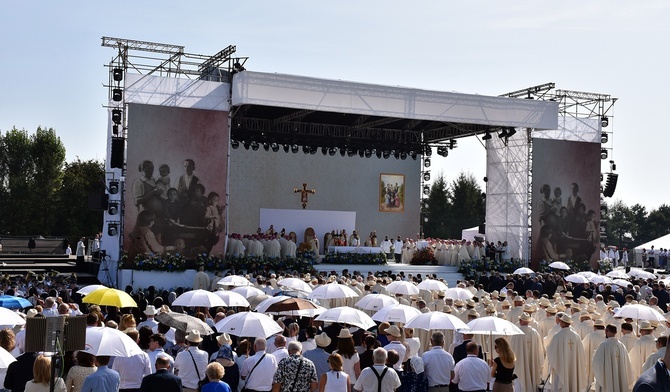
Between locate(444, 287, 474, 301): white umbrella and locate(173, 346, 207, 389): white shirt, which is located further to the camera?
locate(444, 287, 474, 301): white umbrella

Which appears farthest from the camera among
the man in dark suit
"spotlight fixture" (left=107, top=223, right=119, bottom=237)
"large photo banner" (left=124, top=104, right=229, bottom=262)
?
"large photo banner" (left=124, top=104, right=229, bottom=262)

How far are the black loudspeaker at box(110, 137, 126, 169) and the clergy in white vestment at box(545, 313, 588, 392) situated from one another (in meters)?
18.8

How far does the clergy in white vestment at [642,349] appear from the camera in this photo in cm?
1315

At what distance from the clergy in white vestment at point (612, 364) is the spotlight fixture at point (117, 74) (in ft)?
66.2

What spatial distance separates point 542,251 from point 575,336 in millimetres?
21567

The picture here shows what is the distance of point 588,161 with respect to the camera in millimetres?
36406

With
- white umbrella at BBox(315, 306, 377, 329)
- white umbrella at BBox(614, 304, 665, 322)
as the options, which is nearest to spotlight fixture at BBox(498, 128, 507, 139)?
white umbrella at BBox(614, 304, 665, 322)

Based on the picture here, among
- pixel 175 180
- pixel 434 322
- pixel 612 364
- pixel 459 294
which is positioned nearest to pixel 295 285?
pixel 459 294

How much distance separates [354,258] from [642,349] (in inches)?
767

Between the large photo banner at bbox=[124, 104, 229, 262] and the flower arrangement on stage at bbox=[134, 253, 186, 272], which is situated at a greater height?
the large photo banner at bbox=[124, 104, 229, 262]

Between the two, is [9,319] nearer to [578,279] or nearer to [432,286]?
[432,286]

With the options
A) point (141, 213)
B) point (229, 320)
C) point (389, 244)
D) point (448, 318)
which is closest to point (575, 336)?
point (448, 318)

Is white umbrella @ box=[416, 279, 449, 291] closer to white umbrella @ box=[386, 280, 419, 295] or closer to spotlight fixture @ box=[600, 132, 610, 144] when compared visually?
white umbrella @ box=[386, 280, 419, 295]

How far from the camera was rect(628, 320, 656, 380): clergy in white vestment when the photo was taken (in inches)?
518
